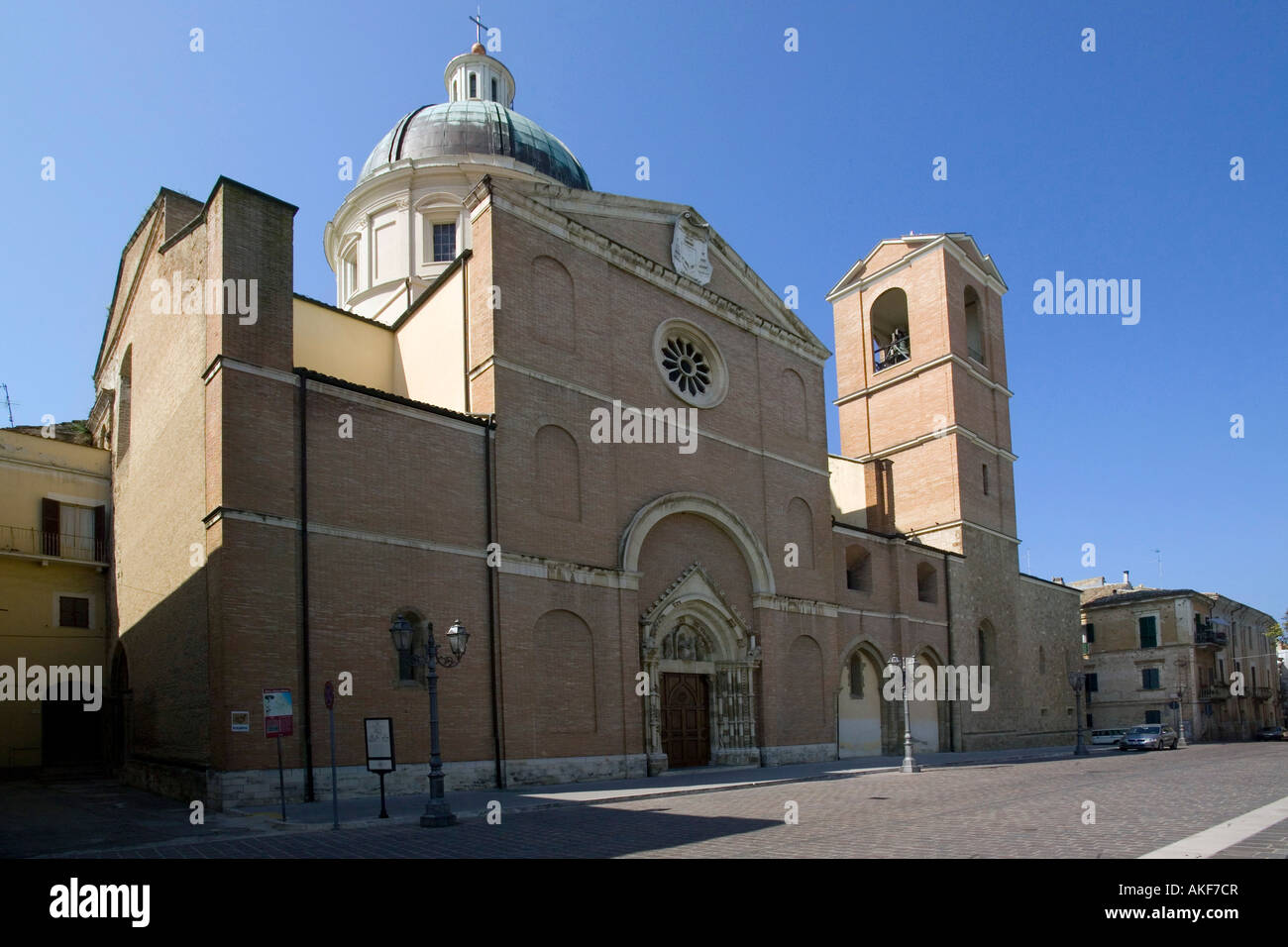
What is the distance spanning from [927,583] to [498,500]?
66.2ft

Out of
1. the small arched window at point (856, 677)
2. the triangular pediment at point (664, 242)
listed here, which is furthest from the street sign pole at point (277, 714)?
the small arched window at point (856, 677)

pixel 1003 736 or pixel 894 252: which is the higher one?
pixel 894 252

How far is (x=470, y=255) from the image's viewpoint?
22828 millimetres

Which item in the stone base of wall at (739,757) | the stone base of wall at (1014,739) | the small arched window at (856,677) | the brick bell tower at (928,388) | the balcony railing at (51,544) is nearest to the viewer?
the balcony railing at (51,544)

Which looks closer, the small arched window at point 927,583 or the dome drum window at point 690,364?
the dome drum window at point 690,364

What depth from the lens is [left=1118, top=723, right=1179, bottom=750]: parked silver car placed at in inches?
1495

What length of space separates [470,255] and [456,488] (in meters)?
5.79

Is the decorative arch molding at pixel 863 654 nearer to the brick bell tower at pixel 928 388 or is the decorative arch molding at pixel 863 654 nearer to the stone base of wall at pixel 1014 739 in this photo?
the stone base of wall at pixel 1014 739

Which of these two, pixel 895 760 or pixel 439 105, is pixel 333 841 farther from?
pixel 439 105

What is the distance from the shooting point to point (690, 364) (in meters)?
27.2

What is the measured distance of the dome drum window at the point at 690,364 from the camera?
86.4 ft

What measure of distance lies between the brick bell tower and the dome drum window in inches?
473

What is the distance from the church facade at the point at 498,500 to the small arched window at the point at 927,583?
16cm
